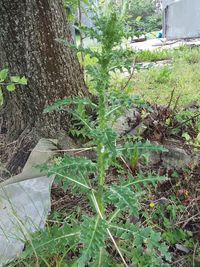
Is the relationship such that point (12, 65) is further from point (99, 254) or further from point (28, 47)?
point (99, 254)

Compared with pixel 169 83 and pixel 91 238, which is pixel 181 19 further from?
pixel 91 238

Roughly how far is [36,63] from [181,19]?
8.89 meters

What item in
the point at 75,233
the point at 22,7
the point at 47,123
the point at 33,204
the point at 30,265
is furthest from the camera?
the point at 47,123

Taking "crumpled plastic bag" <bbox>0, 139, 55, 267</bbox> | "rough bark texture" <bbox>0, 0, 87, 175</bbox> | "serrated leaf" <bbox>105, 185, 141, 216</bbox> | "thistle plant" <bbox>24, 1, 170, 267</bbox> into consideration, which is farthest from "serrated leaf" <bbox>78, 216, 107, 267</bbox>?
"rough bark texture" <bbox>0, 0, 87, 175</bbox>

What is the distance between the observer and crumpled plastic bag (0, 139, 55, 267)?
6.18 ft

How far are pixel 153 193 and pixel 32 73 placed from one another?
123 cm

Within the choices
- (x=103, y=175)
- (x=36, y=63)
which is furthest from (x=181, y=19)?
(x=103, y=175)

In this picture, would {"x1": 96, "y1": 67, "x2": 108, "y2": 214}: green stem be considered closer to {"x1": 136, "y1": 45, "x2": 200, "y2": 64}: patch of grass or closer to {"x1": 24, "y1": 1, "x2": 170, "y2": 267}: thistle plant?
{"x1": 24, "y1": 1, "x2": 170, "y2": 267}: thistle plant

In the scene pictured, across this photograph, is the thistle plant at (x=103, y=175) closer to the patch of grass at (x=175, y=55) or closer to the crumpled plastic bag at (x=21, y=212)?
the crumpled plastic bag at (x=21, y=212)

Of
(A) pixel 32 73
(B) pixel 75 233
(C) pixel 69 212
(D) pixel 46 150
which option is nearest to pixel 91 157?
(D) pixel 46 150

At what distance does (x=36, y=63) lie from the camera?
2.62 metres

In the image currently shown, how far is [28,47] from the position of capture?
8.51ft

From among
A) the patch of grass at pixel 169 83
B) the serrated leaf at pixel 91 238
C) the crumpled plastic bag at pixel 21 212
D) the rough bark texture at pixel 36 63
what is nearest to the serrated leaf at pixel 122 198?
A: the serrated leaf at pixel 91 238

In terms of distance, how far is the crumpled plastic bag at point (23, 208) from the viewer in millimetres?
1885
